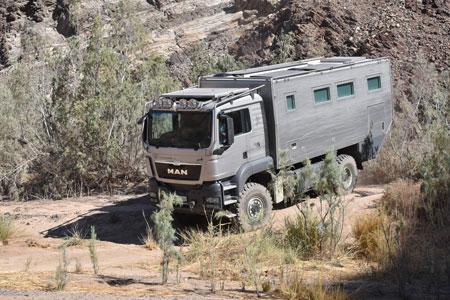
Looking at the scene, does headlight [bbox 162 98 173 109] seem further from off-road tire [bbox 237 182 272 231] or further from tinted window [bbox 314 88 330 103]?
tinted window [bbox 314 88 330 103]

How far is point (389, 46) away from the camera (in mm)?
26734

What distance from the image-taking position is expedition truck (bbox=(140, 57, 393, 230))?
11.6 m

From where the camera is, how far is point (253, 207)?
12.2 m

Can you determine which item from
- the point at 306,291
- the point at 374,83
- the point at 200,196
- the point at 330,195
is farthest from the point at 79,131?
the point at 306,291

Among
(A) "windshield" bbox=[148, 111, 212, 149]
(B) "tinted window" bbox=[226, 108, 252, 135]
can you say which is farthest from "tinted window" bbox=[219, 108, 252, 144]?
(A) "windshield" bbox=[148, 111, 212, 149]

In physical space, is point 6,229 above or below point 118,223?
above

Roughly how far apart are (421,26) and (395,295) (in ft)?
73.5

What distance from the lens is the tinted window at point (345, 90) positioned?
14.0 meters

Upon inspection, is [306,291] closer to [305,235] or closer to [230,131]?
[305,235]

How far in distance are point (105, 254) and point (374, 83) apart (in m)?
7.18

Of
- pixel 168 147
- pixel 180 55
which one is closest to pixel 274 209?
pixel 168 147

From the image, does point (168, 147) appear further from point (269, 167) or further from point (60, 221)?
point (60, 221)

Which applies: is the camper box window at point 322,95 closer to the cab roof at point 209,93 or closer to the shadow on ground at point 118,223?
the cab roof at point 209,93

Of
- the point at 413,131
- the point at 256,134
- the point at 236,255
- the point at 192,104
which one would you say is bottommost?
the point at 413,131
